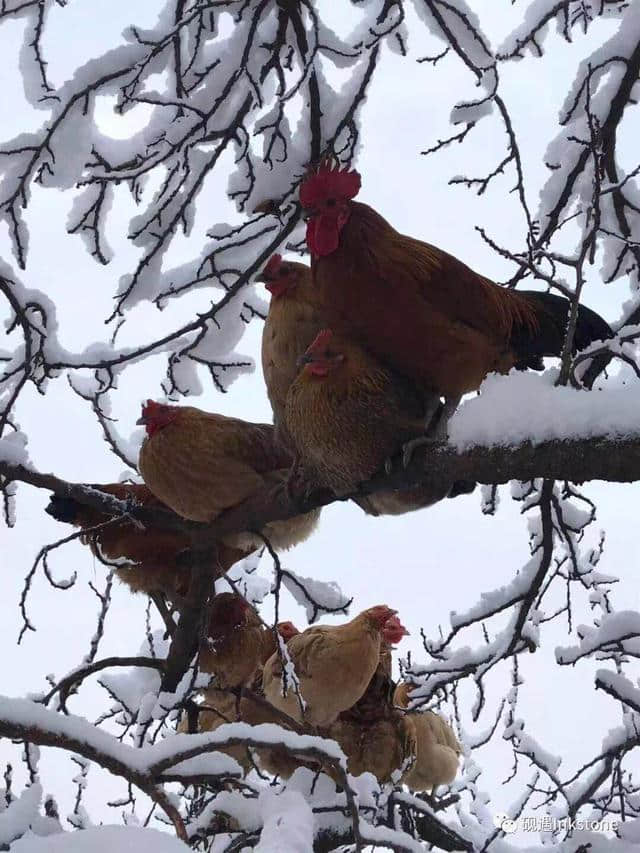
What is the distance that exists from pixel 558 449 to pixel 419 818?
2407 mm

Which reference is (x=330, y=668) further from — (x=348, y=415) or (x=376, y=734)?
(x=348, y=415)

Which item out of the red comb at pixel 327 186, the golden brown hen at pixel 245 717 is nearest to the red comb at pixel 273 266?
the red comb at pixel 327 186

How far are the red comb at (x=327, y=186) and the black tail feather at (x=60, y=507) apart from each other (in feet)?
5.05

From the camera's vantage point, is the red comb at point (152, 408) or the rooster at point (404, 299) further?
the red comb at point (152, 408)

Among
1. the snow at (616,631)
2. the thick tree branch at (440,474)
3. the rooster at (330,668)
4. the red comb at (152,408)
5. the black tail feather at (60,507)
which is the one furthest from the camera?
the rooster at (330,668)

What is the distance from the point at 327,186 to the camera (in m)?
3.13

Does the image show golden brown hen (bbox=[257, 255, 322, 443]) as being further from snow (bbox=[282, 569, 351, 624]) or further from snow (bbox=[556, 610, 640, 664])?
snow (bbox=[556, 610, 640, 664])

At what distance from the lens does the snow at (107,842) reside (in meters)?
1.35

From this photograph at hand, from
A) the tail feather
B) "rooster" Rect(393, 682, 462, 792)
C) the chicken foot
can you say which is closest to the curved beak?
the chicken foot

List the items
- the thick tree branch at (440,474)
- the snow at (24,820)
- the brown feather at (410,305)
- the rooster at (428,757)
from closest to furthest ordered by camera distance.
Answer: the snow at (24,820) < the thick tree branch at (440,474) < the brown feather at (410,305) < the rooster at (428,757)

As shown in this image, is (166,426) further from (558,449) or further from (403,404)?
(558,449)

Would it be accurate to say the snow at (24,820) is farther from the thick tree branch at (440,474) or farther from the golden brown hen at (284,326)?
the golden brown hen at (284,326)

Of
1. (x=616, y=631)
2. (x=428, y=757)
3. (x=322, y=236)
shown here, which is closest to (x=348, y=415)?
(x=322, y=236)

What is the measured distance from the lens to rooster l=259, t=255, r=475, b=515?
132 inches
